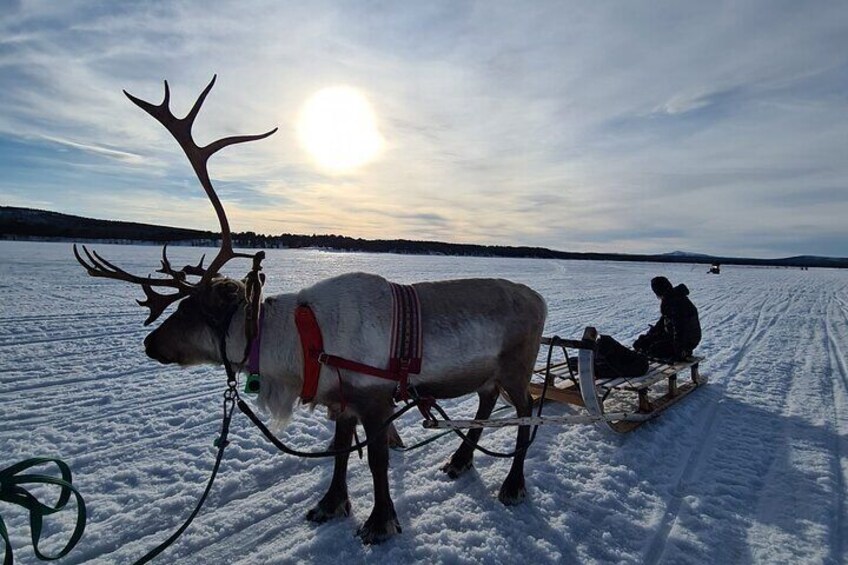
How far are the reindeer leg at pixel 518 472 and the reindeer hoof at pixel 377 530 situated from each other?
92 cm

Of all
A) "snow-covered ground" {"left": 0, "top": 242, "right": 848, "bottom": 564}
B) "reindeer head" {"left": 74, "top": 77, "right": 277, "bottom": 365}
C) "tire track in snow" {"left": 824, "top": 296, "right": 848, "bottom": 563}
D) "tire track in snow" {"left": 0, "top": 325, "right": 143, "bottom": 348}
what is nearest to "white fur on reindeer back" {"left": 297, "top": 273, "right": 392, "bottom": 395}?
"reindeer head" {"left": 74, "top": 77, "right": 277, "bottom": 365}

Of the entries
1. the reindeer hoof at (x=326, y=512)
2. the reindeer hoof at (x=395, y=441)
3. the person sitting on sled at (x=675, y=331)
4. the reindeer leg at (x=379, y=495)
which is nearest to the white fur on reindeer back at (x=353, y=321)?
the reindeer leg at (x=379, y=495)

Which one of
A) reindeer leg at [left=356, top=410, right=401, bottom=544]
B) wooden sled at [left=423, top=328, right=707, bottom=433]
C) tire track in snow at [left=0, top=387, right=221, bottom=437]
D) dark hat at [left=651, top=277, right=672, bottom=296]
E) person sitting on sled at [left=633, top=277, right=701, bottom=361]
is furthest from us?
dark hat at [left=651, top=277, right=672, bottom=296]

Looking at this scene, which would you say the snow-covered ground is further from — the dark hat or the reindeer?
the dark hat

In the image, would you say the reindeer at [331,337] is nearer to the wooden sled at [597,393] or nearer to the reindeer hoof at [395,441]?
the wooden sled at [597,393]

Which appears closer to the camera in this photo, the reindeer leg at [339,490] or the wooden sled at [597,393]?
the reindeer leg at [339,490]

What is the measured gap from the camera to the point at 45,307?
11.0 m

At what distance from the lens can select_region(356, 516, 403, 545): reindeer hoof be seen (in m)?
3.23

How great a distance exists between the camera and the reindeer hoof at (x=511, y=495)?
3.70m

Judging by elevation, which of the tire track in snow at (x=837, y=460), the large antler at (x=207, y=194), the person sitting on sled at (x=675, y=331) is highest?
the large antler at (x=207, y=194)

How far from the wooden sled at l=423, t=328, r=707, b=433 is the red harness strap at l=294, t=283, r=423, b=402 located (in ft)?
1.85

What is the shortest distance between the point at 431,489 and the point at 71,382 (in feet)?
16.6

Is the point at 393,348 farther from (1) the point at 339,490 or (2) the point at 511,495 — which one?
(2) the point at 511,495

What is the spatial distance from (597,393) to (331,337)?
112 inches
